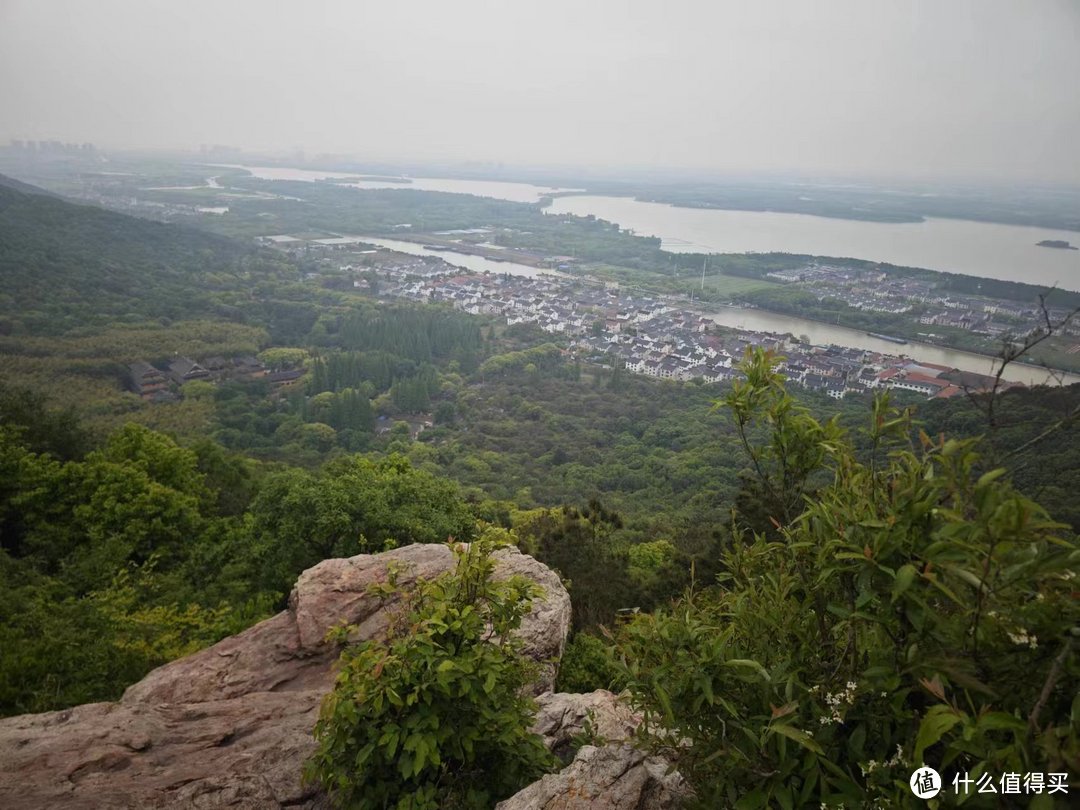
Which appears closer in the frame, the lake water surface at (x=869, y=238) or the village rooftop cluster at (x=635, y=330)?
the village rooftop cluster at (x=635, y=330)

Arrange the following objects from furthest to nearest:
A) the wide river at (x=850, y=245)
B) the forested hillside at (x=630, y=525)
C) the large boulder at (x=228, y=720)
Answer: the wide river at (x=850, y=245) < the large boulder at (x=228, y=720) < the forested hillside at (x=630, y=525)

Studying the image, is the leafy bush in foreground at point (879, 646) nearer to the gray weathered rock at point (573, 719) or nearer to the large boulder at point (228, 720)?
the gray weathered rock at point (573, 719)

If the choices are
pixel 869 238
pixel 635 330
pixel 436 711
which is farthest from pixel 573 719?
pixel 869 238

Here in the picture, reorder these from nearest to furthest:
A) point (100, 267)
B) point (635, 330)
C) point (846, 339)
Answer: point (846, 339)
point (635, 330)
point (100, 267)

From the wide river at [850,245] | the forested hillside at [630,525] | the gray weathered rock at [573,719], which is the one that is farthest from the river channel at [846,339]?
the gray weathered rock at [573,719]

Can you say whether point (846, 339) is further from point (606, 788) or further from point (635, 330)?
point (606, 788)
